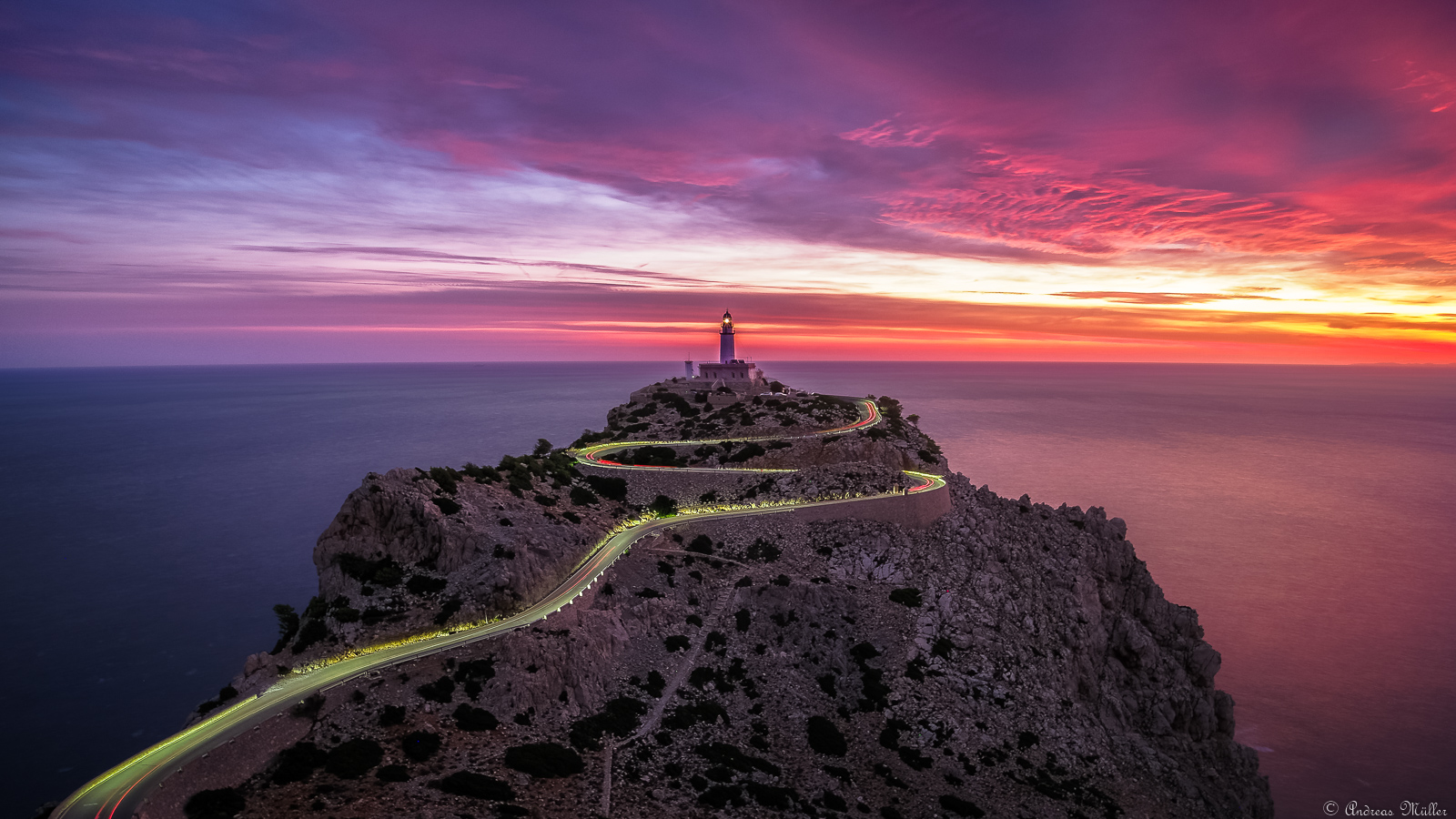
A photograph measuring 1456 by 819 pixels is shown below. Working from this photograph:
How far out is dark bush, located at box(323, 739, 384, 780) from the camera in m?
23.6

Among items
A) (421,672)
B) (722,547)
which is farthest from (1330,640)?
(421,672)

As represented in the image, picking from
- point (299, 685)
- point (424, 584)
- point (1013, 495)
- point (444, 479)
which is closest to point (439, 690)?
point (299, 685)

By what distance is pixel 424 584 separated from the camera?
36625mm

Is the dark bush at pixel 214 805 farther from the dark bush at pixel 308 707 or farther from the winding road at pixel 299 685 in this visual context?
the dark bush at pixel 308 707

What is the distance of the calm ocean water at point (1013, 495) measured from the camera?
46.9 metres

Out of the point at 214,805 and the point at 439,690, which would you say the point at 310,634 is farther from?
the point at 214,805

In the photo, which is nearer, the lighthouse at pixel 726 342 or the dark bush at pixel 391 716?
the dark bush at pixel 391 716

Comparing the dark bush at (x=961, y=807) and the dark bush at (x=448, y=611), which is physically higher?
the dark bush at (x=448, y=611)

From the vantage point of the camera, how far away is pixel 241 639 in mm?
60219

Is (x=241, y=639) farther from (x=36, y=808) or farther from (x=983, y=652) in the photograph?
(x=983, y=652)

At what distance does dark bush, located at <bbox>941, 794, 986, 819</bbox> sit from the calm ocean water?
27.5 meters

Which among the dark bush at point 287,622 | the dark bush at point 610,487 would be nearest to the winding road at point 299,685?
the dark bush at point 610,487

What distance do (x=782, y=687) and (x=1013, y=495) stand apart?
83.0m

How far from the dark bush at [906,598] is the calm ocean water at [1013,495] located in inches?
1032
